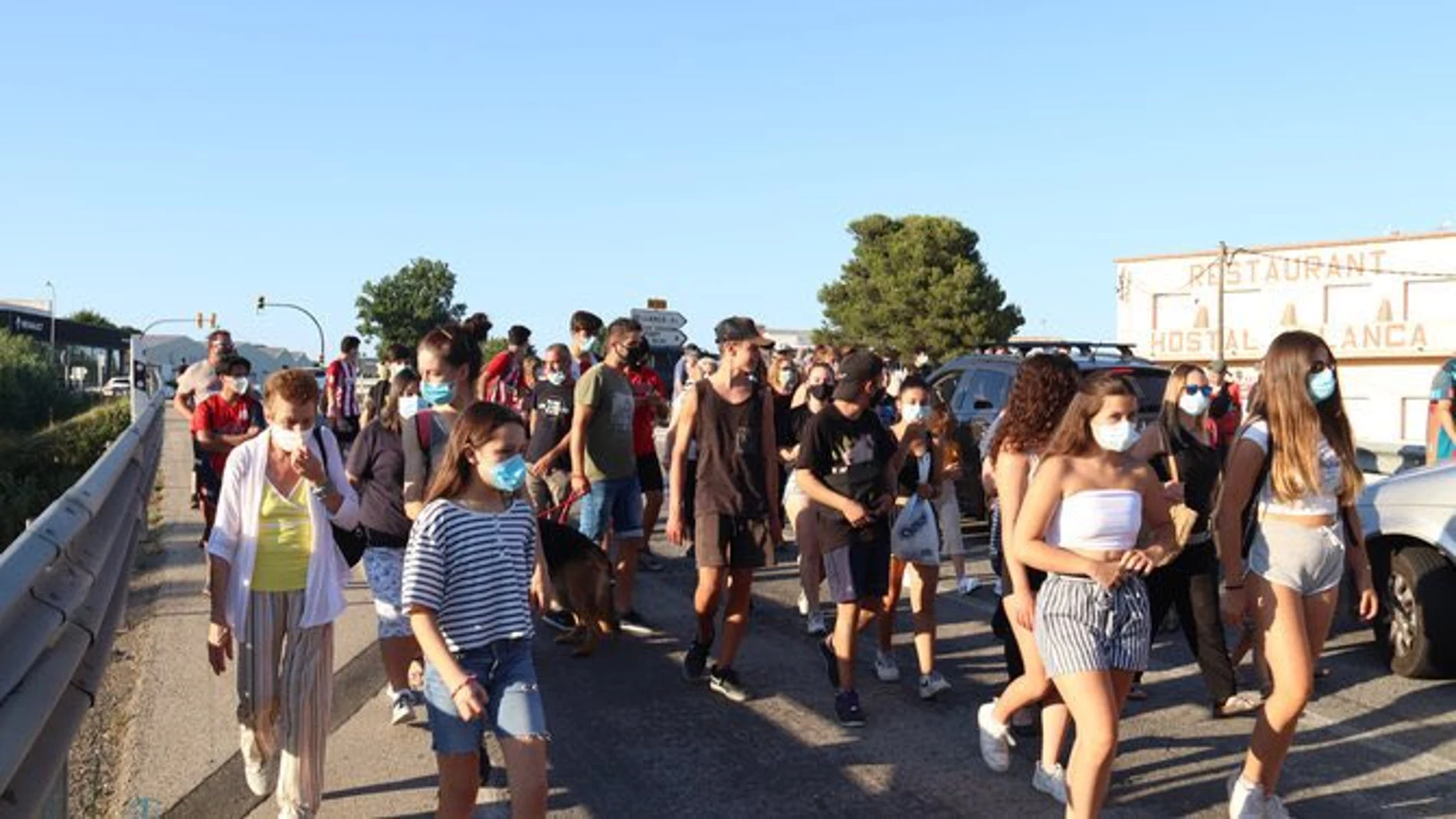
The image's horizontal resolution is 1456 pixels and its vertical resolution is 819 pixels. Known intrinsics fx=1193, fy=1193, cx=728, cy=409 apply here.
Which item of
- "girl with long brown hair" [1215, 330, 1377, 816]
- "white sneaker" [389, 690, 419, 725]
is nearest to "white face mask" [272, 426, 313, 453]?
"white sneaker" [389, 690, 419, 725]

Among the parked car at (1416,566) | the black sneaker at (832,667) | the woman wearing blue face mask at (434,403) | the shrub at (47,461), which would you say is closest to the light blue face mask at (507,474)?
the woman wearing blue face mask at (434,403)

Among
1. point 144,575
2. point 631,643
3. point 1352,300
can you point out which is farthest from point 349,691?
point 1352,300

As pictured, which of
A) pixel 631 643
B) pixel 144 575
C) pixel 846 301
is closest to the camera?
pixel 631 643

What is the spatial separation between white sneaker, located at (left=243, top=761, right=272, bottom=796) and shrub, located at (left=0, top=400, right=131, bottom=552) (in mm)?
10610

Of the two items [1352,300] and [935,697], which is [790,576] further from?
[1352,300]

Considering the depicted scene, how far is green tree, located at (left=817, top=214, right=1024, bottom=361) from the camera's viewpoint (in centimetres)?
5303

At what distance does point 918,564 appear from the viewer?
20.2 feet

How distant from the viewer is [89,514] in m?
4.32

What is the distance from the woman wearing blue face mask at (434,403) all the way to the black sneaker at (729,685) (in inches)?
72.4

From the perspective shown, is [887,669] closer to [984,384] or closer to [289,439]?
[289,439]

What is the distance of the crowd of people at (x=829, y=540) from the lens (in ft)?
12.2

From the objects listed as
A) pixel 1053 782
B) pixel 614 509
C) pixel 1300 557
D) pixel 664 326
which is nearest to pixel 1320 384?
pixel 1300 557

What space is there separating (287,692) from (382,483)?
1384 mm

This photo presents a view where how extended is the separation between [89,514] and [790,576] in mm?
5757
